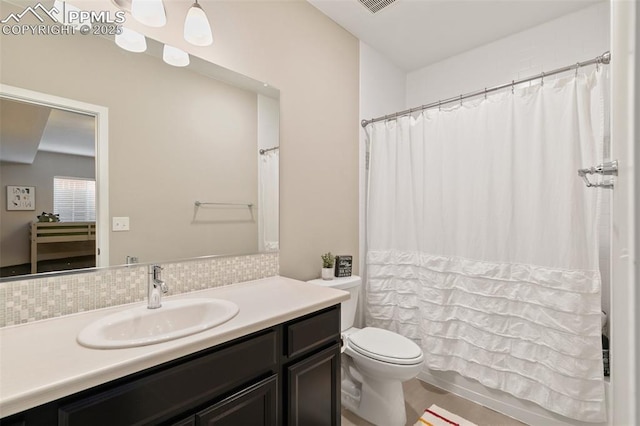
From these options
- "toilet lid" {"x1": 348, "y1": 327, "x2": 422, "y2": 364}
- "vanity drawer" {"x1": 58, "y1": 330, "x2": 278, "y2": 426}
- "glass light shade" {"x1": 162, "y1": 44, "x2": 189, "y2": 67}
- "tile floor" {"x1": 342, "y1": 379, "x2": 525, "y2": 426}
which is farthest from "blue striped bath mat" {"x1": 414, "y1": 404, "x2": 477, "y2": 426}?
"glass light shade" {"x1": 162, "y1": 44, "x2": 189, "y2": 67}

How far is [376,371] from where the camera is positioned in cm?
169

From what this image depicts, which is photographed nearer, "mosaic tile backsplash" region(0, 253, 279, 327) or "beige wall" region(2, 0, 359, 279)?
"mosaic tile backsplash" region(0, 253, 279, 327)

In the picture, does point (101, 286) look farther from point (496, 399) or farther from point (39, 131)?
point (496, 399)

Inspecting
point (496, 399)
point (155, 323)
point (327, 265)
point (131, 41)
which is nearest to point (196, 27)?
point (131, 41)

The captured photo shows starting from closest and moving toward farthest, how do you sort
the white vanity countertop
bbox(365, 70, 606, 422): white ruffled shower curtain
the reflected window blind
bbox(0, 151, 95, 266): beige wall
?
the white vanity countertop → bbox(0, 151, 95, 266): beige wall → the reflected window blind → bbox(365, 70, 606, 422): white ruffled shower curtain

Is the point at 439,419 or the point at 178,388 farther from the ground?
the point at 178,388

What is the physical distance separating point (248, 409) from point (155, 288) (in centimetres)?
60

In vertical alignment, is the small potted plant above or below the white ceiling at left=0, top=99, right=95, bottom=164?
below

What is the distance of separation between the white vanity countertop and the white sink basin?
23 mm

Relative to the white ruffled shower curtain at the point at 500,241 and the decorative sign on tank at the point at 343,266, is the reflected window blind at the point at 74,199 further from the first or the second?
the white ruffled shower curtain at the point at 500,241

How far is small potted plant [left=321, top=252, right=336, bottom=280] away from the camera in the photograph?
2062 mm

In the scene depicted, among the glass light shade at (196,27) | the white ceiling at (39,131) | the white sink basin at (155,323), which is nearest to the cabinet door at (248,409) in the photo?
the white sink basin at (155,323)

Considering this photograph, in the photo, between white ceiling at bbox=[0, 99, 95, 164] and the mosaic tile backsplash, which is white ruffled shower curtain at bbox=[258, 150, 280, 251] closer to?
the mosaic tile backsplash

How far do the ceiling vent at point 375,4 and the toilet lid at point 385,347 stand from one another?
2223mm
